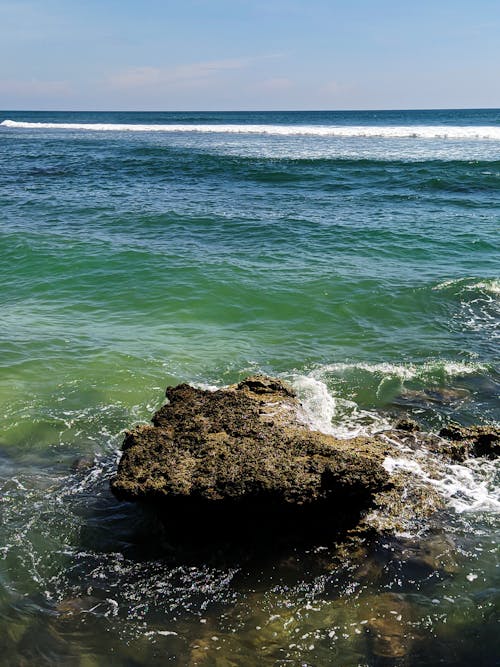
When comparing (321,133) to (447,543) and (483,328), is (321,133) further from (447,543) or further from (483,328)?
(447,543)

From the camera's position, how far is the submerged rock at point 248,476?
542cm

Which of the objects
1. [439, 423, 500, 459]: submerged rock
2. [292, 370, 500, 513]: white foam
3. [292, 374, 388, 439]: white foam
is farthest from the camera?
[292, 374, 388, 439]: white foam

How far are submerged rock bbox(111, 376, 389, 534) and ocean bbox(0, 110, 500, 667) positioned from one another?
1.38 ft

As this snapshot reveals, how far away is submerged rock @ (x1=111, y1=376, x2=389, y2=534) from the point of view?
542cm

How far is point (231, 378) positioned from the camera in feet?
30.5

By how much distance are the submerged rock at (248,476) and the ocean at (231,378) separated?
0.42 m

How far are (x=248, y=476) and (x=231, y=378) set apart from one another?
3.88 metres

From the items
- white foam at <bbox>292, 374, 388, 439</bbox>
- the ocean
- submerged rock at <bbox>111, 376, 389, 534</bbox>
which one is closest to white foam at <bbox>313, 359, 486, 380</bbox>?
Result: the ocean

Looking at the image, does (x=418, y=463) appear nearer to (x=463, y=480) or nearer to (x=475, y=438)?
(x=463, y=480)

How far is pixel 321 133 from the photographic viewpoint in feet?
208

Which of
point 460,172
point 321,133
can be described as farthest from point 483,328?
point 321,133

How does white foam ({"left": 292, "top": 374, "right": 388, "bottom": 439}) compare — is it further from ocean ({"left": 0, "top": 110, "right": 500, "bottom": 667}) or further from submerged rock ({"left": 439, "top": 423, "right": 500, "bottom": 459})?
submerged rock ({"left": 439, "top": 423, "right": 500, "bottom": 459})

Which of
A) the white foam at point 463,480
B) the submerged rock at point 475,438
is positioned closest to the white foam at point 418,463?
the white foam at point 463,480

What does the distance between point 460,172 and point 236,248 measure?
17.6 m
